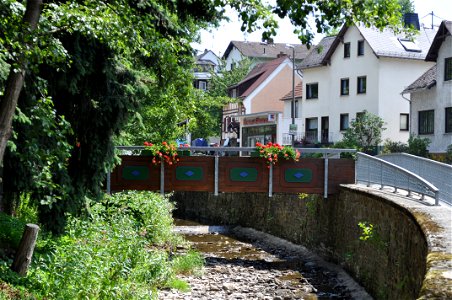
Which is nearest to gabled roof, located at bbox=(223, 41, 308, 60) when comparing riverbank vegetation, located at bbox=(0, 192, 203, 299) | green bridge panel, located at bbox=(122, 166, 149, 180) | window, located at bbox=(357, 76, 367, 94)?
window, located at bbox=(357, 76, 367, 94)

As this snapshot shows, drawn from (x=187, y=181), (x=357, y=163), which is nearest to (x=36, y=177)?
(x=187, y=181)

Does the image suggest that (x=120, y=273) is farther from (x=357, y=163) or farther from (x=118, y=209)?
(x=357, y=163)

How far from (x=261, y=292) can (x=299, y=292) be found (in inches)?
40.1

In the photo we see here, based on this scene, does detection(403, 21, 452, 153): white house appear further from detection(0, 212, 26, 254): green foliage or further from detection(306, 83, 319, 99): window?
detection(0, 212, 26, 254): green foliage

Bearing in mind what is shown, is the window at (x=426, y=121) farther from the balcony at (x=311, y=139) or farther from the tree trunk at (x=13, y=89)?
the tree trunk at (x=13, y=89)

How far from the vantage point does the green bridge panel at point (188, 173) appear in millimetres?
20750

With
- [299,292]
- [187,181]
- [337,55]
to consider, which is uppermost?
[337,55]

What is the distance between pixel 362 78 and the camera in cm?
4809

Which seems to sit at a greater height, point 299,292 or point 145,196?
point 145,196

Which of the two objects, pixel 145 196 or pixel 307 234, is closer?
pixel 145 196

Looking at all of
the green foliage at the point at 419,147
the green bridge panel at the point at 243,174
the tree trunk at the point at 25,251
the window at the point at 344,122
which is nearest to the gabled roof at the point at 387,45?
the window at the point at 344,122

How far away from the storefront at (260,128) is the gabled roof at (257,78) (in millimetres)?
8284

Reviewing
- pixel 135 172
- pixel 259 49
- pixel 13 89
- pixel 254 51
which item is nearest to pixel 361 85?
pixel 135 172

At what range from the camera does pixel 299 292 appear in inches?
680
